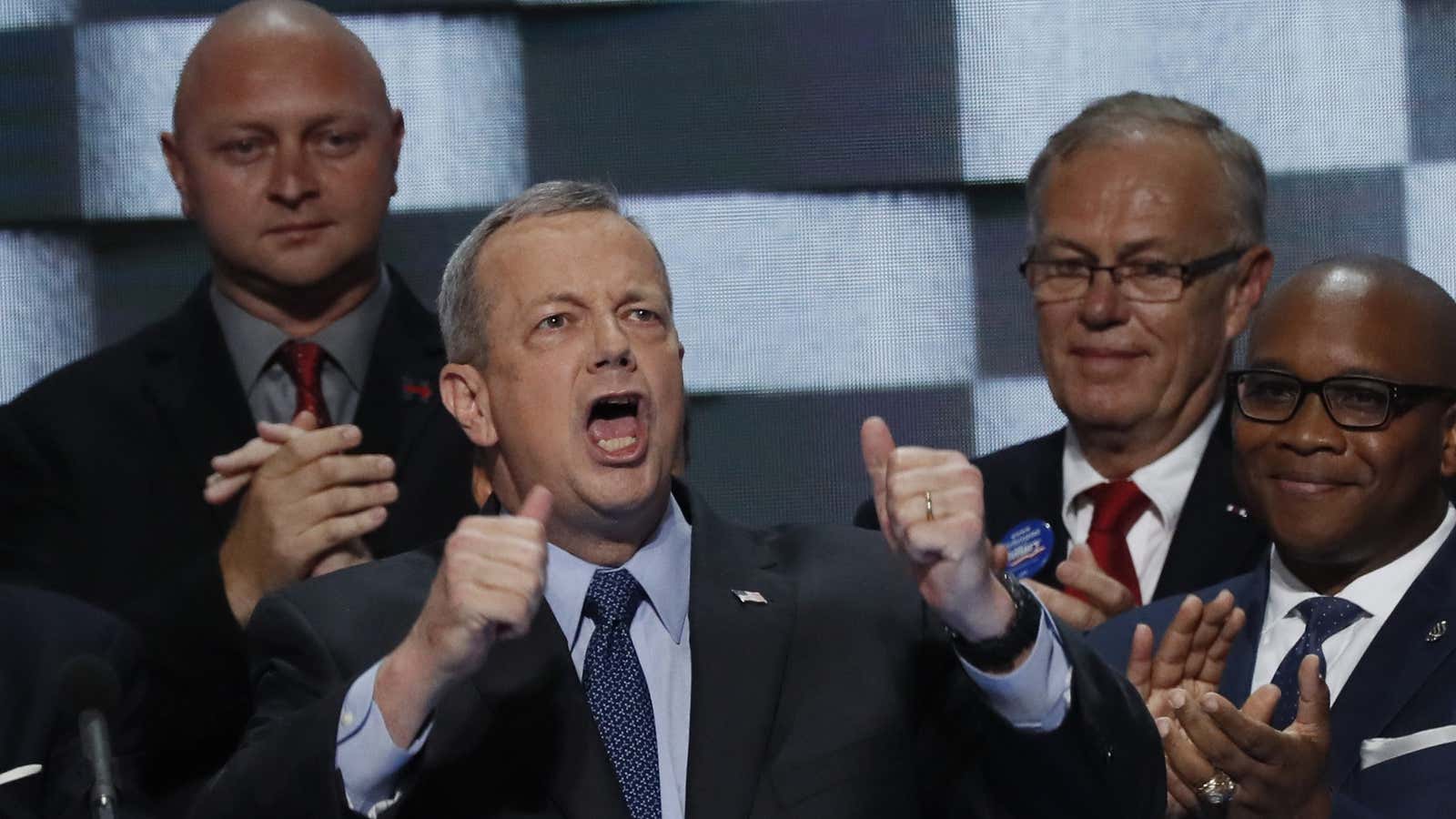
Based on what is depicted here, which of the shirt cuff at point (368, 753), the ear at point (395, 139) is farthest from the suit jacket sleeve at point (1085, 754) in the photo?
the ear at point (395, 139)

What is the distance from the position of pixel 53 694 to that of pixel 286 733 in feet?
2.60

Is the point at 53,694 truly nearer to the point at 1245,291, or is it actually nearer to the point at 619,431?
the point at 619,431

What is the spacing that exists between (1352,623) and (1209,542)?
45cm

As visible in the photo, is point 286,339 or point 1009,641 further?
point 286,339

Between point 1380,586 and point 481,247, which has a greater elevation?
point 481,247

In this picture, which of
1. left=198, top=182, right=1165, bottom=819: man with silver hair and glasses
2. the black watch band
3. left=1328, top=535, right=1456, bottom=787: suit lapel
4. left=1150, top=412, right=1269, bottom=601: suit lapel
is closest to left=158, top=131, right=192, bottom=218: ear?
left=198, top=182, right=1165, bottom=819: man with silver hair and glasses

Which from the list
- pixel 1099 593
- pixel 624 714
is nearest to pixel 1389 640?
pixel 1099 593

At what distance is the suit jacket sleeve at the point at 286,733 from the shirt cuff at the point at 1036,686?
642mm

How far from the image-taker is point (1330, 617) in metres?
2.98

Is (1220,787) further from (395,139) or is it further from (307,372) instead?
(395,139)

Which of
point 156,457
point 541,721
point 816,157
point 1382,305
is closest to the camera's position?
point 541,721

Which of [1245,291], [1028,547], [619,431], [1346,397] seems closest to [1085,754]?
[619,431]

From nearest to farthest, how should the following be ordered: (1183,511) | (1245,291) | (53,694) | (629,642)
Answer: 1. (629,642)
2. (53,694)
3. (1183,511)
4. (1245,291)

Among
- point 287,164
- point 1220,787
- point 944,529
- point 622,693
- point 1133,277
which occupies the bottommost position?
point 1220,787
